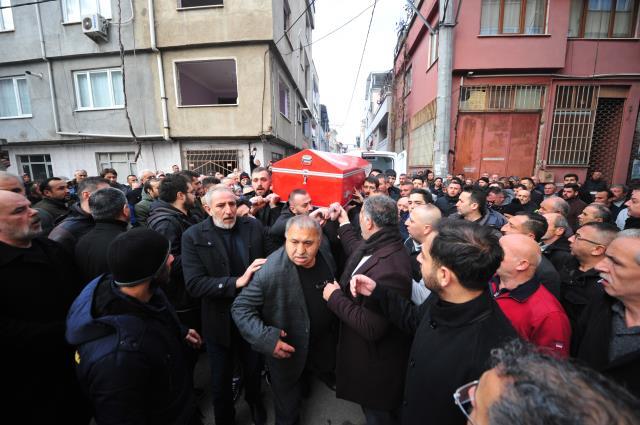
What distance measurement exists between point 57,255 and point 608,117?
47.2 feet

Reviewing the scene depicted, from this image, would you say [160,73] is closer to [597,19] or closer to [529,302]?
[529,302]

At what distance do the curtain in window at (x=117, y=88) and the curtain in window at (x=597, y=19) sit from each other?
1592cm

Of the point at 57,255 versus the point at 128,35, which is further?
the point at 128,35

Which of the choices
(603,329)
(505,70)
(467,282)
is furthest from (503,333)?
(505,70)

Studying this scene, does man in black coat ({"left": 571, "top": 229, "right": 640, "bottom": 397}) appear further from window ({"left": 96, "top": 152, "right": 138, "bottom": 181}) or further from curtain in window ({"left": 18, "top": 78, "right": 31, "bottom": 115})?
curtain in window ({"left": 18, "top": 78, "right": 31, "bottom": 115})

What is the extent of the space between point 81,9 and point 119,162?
5274 mm

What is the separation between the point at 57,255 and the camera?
1.87 metres

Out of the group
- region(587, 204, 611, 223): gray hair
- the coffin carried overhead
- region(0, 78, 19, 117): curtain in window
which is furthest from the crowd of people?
region(0, 78, 19, 117): curtain in window

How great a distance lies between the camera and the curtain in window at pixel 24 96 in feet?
34.2

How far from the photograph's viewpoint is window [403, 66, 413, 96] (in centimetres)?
1433

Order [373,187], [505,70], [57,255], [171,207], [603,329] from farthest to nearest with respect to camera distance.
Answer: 1. [505,70]
2. [373,187]
3. [171,207]
4. [57,255]
5. [603,329]

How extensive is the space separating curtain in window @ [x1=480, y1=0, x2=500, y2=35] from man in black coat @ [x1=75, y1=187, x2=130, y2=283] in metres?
11.3

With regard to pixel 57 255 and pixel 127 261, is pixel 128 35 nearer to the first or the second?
pixel 57 255

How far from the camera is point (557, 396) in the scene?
23.1 inches
